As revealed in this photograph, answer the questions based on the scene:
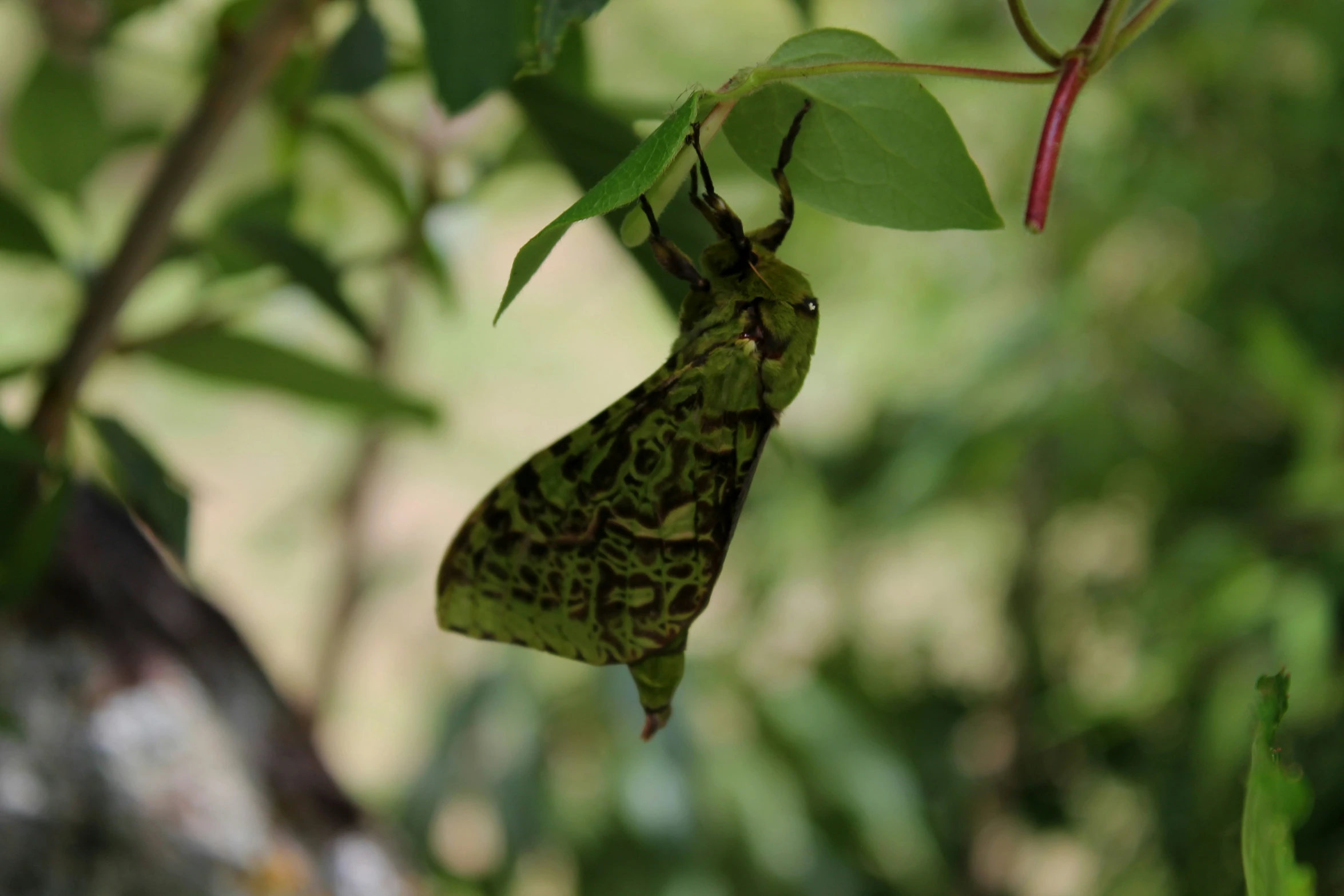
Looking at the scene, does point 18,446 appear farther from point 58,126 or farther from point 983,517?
point 983,517

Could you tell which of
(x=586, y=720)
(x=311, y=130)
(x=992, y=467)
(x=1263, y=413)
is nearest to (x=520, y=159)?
(x=311, y=130)

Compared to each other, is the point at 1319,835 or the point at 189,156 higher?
the point at 189,156

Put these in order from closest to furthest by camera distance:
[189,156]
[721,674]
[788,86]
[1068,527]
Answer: [788,86], [189,156], [721,674], [1068,527]

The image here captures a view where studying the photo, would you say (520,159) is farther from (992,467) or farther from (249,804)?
(992,467)

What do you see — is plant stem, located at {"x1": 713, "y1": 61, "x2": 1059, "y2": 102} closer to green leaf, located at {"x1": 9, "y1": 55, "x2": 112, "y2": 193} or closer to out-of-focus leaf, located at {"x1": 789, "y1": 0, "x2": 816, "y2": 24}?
out-of-focus leaf, located at {"x1": 789, "y1": 0, "x2": 816, "y2": 24}

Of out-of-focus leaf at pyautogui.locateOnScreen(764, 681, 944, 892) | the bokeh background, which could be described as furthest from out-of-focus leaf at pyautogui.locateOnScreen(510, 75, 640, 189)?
out-of-focus leaf at pyautogui.locateOnScreen(764, 681, 944, 892)

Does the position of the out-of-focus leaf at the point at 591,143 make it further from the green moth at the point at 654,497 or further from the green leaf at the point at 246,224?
the green leaf at the point at 246,224

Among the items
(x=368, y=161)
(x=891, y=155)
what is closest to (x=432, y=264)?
(x=368, y=161)
